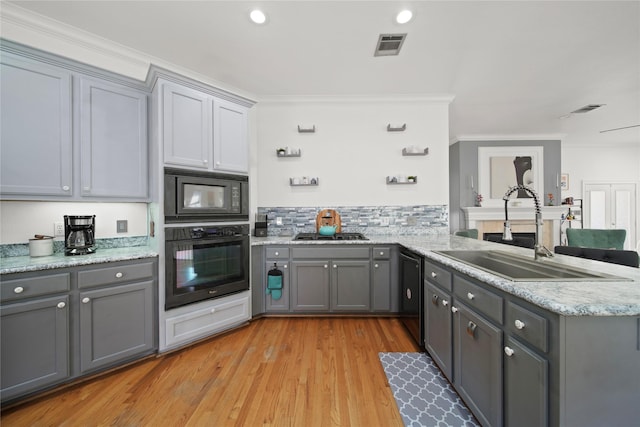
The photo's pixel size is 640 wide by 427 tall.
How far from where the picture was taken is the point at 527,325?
0.99 metres

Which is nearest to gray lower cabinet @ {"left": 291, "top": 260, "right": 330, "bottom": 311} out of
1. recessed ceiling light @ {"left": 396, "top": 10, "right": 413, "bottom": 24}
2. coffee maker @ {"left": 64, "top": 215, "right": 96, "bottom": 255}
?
coffee maker @ {"left": 64, "top": 215, "right": 96, "bottom": 255}

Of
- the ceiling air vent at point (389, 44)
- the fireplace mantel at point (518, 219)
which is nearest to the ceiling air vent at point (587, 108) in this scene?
the fireplace mantel at point (518, 219)

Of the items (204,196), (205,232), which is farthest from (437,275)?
(204,196)

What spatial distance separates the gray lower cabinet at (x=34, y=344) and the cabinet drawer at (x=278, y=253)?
5.34 feet

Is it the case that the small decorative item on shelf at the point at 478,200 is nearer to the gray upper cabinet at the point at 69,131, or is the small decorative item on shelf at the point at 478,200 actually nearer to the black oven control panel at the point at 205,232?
the black oven control panel at the point at 205,232

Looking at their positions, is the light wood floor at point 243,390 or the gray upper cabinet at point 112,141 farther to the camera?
the gray upper cabinet at point 112,141

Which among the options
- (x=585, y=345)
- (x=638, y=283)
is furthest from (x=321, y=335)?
(x=638, y=283)

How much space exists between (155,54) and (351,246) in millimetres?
2897

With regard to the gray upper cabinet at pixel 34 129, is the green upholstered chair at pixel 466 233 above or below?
below

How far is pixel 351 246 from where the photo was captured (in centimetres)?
277

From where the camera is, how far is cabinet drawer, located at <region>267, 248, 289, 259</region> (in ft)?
9.16

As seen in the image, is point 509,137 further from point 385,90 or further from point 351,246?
point 351,246

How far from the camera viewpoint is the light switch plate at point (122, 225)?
2270 millimetres

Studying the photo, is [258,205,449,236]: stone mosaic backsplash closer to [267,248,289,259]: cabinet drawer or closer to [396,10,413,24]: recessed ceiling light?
[267,248,289,259]: cabinet drawer
